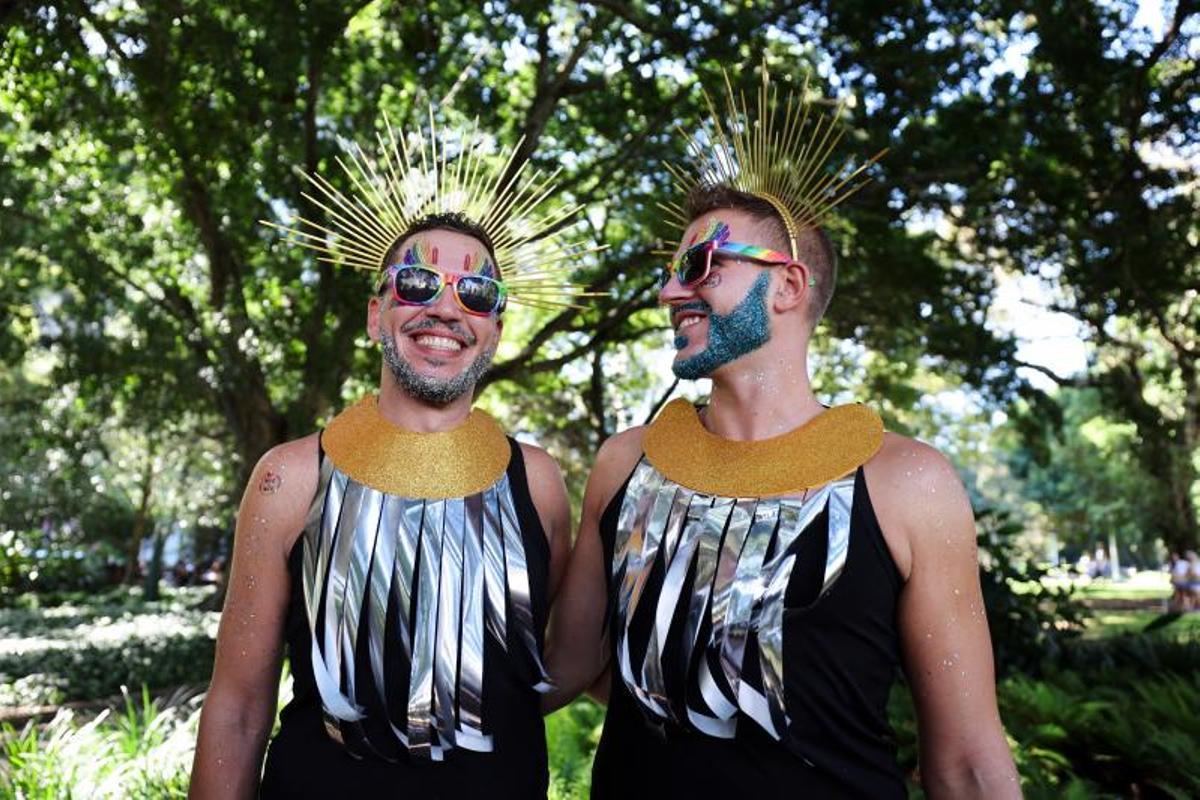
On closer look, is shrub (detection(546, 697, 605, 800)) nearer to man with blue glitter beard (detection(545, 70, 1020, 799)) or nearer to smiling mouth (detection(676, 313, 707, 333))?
man with blue glitter beard (detection(545, 70, 1020, 799))

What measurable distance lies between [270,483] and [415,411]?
1.41 feet

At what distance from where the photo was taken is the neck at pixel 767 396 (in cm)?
270

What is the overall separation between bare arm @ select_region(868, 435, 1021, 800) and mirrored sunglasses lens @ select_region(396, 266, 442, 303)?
131 centimetres

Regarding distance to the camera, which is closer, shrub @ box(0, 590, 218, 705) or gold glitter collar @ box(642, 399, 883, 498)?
gold glitter collar @ box(642, 399, 883, 498)

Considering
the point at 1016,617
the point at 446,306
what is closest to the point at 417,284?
the point at 446,306

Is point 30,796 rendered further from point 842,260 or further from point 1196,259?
point 1196,259

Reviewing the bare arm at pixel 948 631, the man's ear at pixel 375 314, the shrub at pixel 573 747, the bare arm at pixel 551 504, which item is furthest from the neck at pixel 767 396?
the shrub at pixel 573 747

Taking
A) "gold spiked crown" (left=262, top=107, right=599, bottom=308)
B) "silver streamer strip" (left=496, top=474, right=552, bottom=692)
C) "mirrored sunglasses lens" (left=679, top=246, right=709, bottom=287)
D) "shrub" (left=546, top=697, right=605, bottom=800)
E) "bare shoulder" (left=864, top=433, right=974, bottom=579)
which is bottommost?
"shrub" (left=546, top=697, right=605, bottom=800)

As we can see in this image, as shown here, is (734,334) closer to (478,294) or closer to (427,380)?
(478,294)

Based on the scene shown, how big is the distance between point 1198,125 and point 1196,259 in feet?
4.85

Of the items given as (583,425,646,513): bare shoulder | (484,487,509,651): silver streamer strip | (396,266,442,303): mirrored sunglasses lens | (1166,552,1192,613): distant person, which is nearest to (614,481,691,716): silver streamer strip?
(583,425,646,513): bare shoulder

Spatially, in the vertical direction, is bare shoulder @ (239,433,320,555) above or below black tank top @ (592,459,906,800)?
above

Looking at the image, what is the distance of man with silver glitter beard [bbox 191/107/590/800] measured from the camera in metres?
2.64

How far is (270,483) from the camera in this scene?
2811 millimetres
